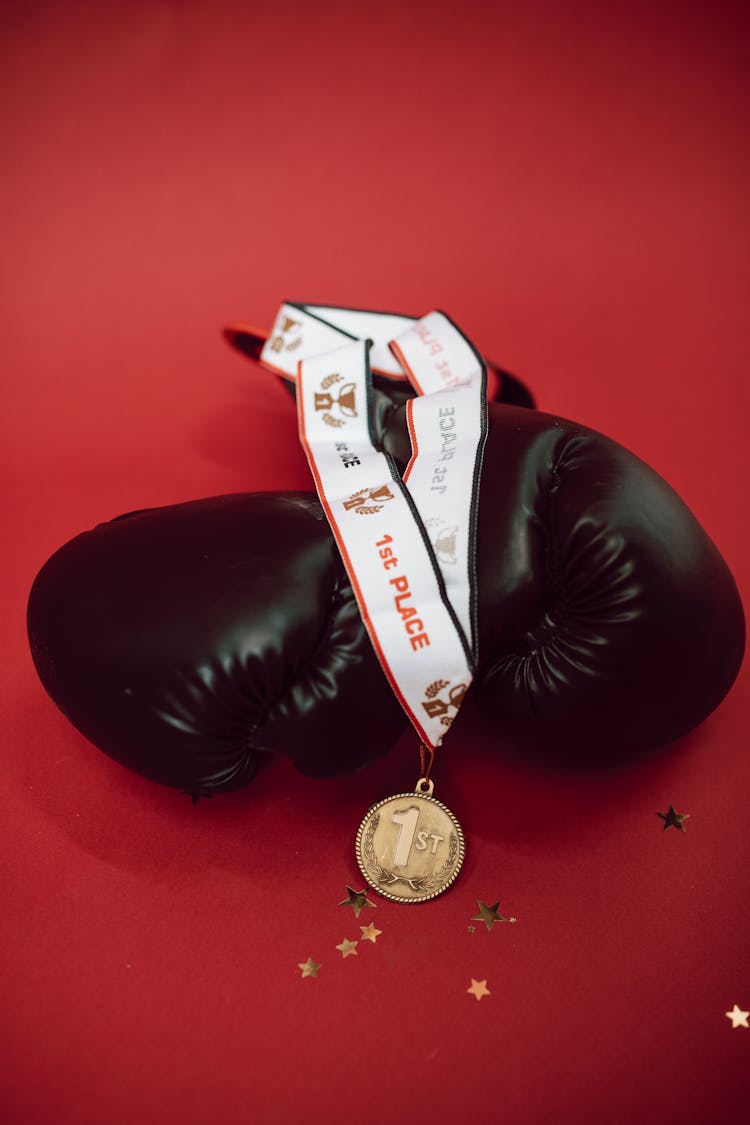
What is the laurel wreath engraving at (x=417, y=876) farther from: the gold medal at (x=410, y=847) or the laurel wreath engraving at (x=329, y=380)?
the laurel wreath engraving at (x=329, y=380)

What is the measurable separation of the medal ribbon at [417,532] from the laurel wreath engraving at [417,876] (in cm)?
16

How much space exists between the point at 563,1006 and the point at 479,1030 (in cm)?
11

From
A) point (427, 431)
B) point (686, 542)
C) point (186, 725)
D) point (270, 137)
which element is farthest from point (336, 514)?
point (270, 137)

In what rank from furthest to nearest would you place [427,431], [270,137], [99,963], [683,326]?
[270,137] → [683,326] → [427,431] → [99,963]

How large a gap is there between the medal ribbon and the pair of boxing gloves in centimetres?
3

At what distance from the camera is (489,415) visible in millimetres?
1454

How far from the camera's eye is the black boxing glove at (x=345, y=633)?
119 centimetres

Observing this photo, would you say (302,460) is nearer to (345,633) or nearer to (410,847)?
(345,633)

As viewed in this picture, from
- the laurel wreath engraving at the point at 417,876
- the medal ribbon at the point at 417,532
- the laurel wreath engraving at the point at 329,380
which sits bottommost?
the laurel wreath engraving at the point at 417,876

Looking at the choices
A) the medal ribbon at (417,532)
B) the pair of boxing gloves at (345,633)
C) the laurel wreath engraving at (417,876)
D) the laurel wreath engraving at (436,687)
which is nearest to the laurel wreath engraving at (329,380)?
the medal ribbon at (417,532)

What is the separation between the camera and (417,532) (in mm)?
1284

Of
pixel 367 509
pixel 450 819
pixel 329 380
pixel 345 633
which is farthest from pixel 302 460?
pixel 450 819

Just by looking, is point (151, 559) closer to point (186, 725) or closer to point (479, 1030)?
point (186, 725)

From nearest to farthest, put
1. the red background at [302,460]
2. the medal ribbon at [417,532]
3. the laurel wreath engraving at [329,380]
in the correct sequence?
the red background at [302,460] < the medal ribbon at [417,532] < the laurel wreath engraving at [329,380]
